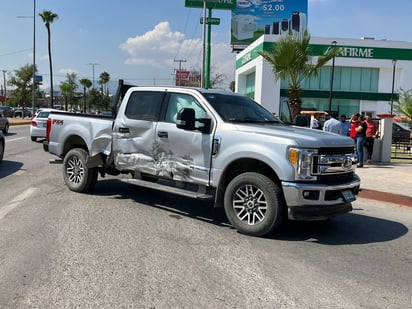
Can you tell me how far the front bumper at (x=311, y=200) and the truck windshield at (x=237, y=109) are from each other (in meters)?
1.55

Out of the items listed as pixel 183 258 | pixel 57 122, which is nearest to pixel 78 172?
pixel 57 122

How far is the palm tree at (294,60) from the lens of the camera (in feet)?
57.5

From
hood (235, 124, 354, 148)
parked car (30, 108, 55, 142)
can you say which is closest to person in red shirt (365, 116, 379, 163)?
hood (235, 124, 354, 148)

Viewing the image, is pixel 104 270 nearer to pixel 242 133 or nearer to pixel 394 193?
pixel 242 133

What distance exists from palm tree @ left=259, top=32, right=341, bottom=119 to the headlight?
1189 cm

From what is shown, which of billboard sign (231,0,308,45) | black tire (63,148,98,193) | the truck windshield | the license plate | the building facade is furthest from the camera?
billboard sign (231,0,308,45)

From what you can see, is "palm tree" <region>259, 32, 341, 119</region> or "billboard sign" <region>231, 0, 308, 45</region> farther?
"billboard sign" <region>231, 0, 308, 45</region>

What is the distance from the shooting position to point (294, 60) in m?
17.6

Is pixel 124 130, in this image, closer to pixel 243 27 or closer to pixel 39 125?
pixel 39 125

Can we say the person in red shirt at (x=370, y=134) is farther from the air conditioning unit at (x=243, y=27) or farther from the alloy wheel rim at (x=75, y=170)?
the air conditioning unit at (x=243, y=27)

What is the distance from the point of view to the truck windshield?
7080 millimetres

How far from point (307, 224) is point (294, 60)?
11.5 m

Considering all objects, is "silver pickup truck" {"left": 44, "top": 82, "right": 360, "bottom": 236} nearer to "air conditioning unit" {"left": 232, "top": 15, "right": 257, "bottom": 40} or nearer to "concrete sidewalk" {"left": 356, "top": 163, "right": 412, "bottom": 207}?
"concrete sidewalk" {"left": 356, "top": 163, "right": 412, "bottom": 207}

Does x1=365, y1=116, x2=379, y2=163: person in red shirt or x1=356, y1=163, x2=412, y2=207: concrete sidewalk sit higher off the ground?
x1=365, y1=116, x2=379, y2=163: person in red shirt
